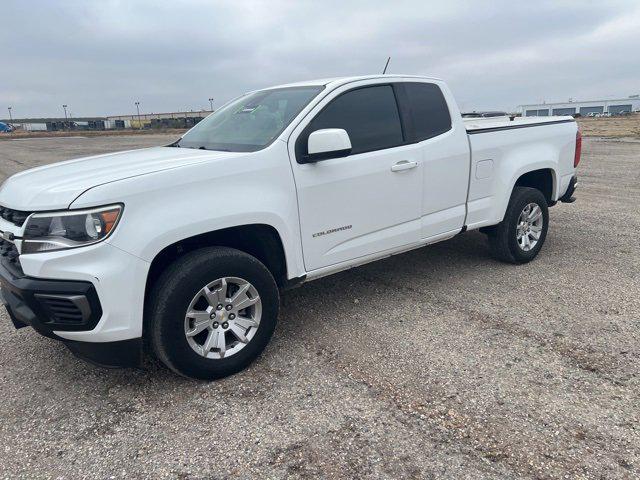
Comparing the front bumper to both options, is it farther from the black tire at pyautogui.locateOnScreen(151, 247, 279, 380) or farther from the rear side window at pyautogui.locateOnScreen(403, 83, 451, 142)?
the rear side window at pyautogui.locateOnScreen(403, 83, 451, 142)

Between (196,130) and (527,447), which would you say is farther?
(196,130)

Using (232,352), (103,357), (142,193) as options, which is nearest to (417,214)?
(232,352)

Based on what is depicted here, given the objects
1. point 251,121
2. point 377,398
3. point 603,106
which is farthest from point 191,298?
point 603,106

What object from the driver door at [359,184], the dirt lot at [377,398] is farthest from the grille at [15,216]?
the driver door at [359,184]

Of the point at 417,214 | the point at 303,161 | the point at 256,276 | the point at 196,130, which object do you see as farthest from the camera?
the point at 196,130

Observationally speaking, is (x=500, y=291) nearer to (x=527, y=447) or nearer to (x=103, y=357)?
(x=527, y=447)

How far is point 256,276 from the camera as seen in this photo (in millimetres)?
3219

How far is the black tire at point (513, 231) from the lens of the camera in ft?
16.5

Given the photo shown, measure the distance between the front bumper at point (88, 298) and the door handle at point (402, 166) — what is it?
6.69ft

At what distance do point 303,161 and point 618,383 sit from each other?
7.83ft

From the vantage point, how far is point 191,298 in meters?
2.97

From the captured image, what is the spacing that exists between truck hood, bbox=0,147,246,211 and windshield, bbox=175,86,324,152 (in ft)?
0.84

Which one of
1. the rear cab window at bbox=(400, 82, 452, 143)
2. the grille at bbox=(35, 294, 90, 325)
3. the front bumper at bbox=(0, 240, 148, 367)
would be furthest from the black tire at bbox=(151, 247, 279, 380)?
the rear cab window at bbox=(400, 82, 452, 143)

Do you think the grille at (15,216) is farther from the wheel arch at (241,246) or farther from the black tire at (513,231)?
the black tire at (513,231)
